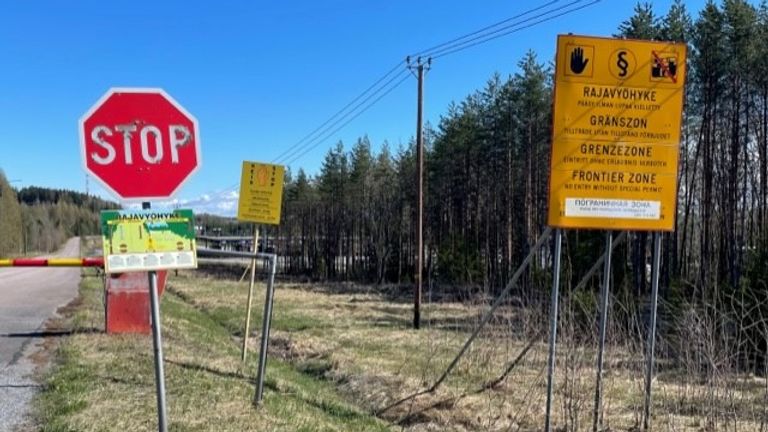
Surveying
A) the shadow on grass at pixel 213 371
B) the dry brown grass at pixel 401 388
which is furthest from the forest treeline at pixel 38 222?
the shadow on grass at pixel 213 371

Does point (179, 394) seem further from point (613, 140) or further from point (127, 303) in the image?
point (613, 140)

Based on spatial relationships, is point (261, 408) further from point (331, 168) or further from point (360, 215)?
point (331, 168)

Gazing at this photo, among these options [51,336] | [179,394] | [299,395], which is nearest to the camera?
[179,394]

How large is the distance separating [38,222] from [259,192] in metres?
144

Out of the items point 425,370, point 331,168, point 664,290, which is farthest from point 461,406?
point 331,168

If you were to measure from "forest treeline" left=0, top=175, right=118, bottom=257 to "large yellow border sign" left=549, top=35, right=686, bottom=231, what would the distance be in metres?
36.8

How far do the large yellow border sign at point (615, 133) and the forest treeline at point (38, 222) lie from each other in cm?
3684

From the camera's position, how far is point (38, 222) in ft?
449

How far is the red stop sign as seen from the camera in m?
4.40

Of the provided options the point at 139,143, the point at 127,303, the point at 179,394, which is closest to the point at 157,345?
the point at 139,143

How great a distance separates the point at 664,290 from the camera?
28.1 meters

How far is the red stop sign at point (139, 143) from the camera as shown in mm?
4398

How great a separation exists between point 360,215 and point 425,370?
149 feet

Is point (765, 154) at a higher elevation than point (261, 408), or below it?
higher
